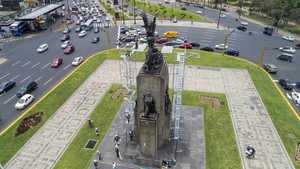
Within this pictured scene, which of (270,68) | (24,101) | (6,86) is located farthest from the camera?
(270,68)

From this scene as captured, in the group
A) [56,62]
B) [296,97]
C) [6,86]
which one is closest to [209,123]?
[296,97]

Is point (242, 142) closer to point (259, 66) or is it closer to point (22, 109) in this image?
point (259, 66)

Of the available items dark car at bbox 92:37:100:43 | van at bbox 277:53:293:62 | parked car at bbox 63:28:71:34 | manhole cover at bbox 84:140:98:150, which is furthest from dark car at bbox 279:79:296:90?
parked car at bbox 63:28:71:34

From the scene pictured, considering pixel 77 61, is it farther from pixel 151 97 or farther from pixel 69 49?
pixel 151 97

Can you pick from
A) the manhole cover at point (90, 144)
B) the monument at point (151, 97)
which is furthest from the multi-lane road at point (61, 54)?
the monument at point (151, 97)

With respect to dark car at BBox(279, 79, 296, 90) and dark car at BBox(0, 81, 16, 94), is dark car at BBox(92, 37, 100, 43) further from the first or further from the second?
dark car at BBox(279, 79, 296, 90)

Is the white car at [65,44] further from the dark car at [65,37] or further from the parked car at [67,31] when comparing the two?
the parked car at [67,31]
